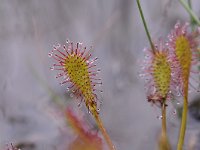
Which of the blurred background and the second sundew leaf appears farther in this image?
the blurred background

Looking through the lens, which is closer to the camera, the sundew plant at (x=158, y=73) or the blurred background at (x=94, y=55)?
the sundew plant at (x=158, y=73)

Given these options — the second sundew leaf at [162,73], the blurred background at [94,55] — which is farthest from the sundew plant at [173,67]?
the blurred background at [94,55]

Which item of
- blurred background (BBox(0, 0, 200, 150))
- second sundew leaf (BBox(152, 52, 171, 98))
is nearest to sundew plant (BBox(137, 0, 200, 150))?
second sundew leaf (BBox(152, 52, 171, 98))

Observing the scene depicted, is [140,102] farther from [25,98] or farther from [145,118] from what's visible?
[25,98]

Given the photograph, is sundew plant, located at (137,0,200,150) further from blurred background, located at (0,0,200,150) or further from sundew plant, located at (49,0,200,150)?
blurred background, located at (0,0,200,150)

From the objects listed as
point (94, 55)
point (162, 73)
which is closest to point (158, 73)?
point (162, 73)

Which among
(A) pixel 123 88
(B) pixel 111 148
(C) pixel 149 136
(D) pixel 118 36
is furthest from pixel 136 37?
(B) pixel 111 148

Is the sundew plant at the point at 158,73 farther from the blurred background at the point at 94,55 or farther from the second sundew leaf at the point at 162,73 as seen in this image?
the blurred background at the point at 94,55

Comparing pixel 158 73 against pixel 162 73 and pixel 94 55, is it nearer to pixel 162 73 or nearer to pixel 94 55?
pixel 162 73
